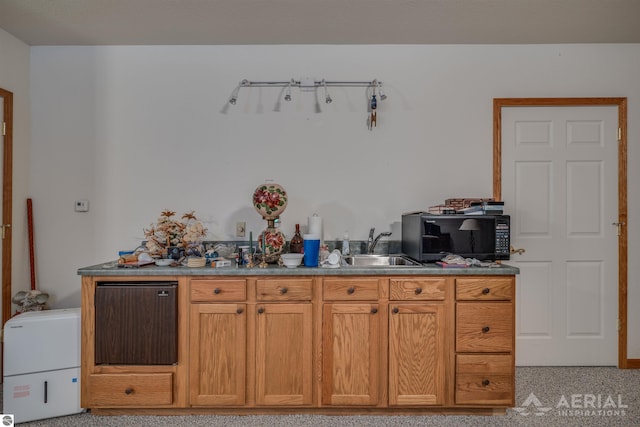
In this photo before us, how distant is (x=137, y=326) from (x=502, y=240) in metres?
2.36

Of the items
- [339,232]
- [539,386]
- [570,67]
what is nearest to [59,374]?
[339,232]

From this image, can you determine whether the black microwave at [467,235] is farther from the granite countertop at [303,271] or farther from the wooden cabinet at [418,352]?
the wooden cabinet at [418,352]

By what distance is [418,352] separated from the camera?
6.97 feet

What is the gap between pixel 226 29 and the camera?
2.62m

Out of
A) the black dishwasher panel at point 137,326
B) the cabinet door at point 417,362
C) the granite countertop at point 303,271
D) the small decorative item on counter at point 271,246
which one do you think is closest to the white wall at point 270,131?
the small decorative item on counter at point 271,246

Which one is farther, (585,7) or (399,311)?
(585,7)

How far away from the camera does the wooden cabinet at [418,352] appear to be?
6.95 ft

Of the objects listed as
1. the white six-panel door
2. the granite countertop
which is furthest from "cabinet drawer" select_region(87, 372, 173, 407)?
the white six-panel door

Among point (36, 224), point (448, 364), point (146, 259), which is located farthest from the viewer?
point (36, 224)

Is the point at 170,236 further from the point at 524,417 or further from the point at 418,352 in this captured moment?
the point at 524,417

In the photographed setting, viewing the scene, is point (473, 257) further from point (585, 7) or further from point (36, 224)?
point (36, 224)

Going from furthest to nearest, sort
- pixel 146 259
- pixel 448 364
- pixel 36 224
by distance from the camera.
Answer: pixel 36 224 < pixel 146 259 < pixel 448 364

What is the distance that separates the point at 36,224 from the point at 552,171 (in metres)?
4.13

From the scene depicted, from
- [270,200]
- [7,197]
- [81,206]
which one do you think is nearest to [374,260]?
[270,200]
